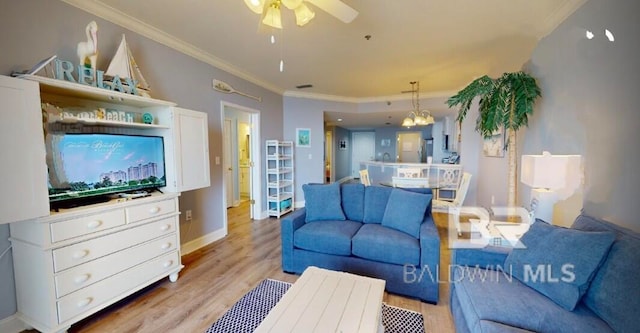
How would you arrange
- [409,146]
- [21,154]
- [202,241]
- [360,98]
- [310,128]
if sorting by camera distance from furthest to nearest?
[409,146]
[360,98]
[310,128]
[202,241]
[21,154]

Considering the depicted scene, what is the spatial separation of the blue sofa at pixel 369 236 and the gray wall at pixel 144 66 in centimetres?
149

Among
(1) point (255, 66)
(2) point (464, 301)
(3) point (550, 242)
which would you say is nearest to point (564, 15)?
(3) point (550, 242)

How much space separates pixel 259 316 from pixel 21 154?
1860 millimetres

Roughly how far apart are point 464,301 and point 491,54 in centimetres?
315

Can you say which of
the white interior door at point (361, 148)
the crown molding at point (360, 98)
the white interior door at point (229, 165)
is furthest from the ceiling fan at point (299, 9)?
the white interior door at point (361, 148)

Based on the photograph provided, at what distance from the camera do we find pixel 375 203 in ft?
9.08

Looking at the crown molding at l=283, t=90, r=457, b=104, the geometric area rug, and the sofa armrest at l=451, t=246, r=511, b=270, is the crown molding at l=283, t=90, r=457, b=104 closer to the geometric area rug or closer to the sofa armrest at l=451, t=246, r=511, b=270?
the geometric area rug

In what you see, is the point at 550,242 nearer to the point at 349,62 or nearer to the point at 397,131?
the point at 349,62

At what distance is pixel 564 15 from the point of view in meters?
2.12

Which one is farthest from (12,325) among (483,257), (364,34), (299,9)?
(364,34)

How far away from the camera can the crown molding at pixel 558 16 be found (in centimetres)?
198

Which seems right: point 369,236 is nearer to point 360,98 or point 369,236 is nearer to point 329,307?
point 329,307

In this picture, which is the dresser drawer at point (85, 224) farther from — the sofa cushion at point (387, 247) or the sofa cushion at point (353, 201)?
the sofa cushion at point (353, 201)

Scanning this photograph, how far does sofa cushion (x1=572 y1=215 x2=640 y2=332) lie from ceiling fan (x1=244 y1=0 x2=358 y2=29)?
6.26ft
